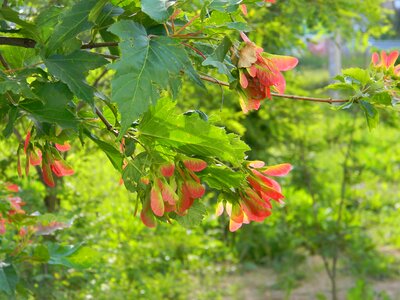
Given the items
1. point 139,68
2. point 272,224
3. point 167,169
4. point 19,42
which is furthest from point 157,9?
point 272,224

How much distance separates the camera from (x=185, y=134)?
43.2 inches

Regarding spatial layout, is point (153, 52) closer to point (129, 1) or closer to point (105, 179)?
point (129, 1)

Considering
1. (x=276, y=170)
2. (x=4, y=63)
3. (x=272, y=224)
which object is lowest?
(x=272, y=224)

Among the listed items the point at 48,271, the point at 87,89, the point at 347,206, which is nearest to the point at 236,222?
the point at 87,89

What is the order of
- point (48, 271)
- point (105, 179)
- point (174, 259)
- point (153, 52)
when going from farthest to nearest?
point (174, 259) < point (105, 179) < point (48, 271) < point (153, 52)

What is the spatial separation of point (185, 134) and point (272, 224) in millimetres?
5110

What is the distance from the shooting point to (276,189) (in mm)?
1198

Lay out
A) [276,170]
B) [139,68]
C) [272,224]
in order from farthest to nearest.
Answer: [272,224]
[276,170]
[139,68]

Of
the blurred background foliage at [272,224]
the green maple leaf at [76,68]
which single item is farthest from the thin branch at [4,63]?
the blurred background foliage at [272,224]

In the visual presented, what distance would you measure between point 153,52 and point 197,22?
17cm

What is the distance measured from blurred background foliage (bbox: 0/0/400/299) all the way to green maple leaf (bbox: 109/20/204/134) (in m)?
1.74

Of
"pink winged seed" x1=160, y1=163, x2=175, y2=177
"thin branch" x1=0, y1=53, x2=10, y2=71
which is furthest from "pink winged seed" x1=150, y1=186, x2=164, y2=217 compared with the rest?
"thin branch" x1=0, y1=53, x2=10, y2=71

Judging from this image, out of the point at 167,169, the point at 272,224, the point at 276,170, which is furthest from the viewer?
the point at 272,224

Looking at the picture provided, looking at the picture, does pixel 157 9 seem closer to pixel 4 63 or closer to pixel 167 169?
pixel 167 169
